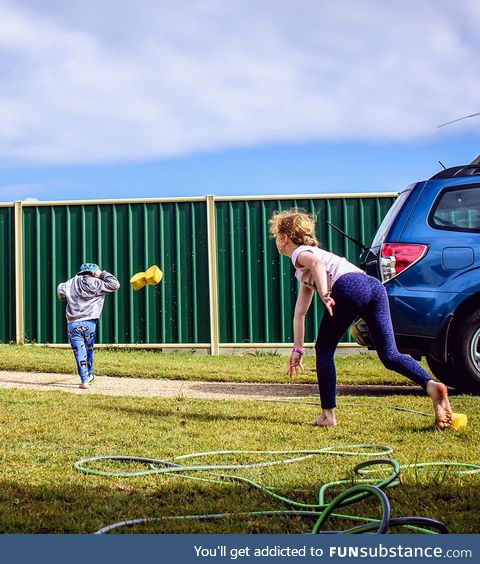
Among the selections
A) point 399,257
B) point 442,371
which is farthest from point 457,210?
point 442,371

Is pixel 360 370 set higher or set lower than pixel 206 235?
lower

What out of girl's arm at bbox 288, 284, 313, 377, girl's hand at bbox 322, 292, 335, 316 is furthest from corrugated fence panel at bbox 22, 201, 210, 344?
girl's hand at bbox 322, 292, 335, 316

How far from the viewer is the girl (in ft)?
19.2

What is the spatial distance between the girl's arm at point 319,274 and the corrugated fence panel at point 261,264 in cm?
807

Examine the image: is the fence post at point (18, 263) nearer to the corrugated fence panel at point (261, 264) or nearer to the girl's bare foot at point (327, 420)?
the corrugated fence panel at point (261, 264)

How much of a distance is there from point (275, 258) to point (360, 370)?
3788 millimetres

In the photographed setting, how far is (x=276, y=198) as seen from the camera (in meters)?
13.8

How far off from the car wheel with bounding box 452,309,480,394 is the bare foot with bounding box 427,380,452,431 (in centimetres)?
192

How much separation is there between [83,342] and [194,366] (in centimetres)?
215

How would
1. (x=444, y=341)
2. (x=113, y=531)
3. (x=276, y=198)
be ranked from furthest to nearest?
(x=276, y=198) < (x=444, y=341) < (x=113, y=531)
